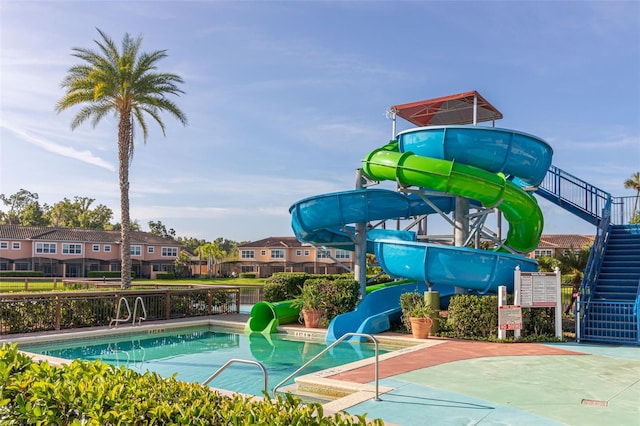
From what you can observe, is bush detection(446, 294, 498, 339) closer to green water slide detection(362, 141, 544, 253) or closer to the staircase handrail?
the staircase handrail

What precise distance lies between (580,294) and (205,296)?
42.3ft

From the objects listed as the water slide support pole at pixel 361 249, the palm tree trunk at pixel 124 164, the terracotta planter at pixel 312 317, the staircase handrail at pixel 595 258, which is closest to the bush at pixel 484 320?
the staircase handrail at pixel 595 258

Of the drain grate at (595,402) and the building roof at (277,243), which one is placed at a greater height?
the building roof at (277,243)

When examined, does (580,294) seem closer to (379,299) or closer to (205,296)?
(379,299)

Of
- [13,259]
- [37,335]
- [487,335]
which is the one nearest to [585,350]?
[487,335]

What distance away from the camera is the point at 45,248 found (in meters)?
63.0

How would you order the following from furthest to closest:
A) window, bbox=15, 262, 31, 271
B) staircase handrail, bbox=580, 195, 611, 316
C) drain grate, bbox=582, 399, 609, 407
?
1. window, bbox=15, 262, 31, 271
2. staircase handrail, bbox=580, 195, 611, 316
3. drain grate, bbox=582, 399, 609, 407

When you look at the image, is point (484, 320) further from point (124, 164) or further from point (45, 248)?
point (45, 248)

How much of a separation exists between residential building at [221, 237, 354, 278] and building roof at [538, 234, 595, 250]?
2375cm

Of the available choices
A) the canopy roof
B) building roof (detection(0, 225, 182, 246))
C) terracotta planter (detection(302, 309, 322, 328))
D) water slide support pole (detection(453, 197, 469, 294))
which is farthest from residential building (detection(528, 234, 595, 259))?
building roof (detection(0, 225, 182, 246))

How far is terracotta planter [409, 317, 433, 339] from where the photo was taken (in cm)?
1527

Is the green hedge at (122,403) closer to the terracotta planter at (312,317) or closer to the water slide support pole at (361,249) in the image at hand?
the terracotta planter at (312,317)

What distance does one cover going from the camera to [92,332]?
15797 millimetres

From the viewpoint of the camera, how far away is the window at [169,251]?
7419 cm
